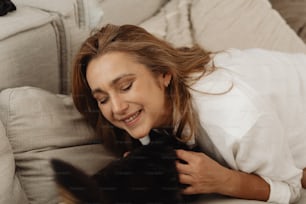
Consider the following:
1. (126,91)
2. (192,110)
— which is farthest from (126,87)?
(192,110)

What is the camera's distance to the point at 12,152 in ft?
2.41

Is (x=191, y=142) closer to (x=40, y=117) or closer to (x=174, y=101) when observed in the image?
(x=174, y=101)

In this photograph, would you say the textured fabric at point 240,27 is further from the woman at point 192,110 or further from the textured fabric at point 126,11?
the woman at point 192,110

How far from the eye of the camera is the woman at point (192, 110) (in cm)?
73

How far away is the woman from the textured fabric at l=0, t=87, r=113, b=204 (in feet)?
0.12

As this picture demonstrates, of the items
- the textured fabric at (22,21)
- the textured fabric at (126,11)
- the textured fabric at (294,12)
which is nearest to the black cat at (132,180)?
the textured fabric at (22,21)

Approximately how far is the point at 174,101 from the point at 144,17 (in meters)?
0.35

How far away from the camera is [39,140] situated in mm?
759

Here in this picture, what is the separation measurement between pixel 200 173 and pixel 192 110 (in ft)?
0.32

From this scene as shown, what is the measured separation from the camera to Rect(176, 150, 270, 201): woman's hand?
73cm

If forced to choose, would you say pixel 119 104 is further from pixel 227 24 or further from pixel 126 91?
pixel 227 24

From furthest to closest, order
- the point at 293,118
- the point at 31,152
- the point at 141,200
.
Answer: the point at 293,118, the point at 31,152, the point at 141,200

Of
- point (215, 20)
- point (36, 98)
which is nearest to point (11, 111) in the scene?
point (36, 98)

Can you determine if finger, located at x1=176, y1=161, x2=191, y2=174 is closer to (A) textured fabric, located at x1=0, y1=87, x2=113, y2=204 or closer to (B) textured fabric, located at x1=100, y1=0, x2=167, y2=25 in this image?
(A) textured fabric, located at x1=0, y1=87, x2=113, y2=204
